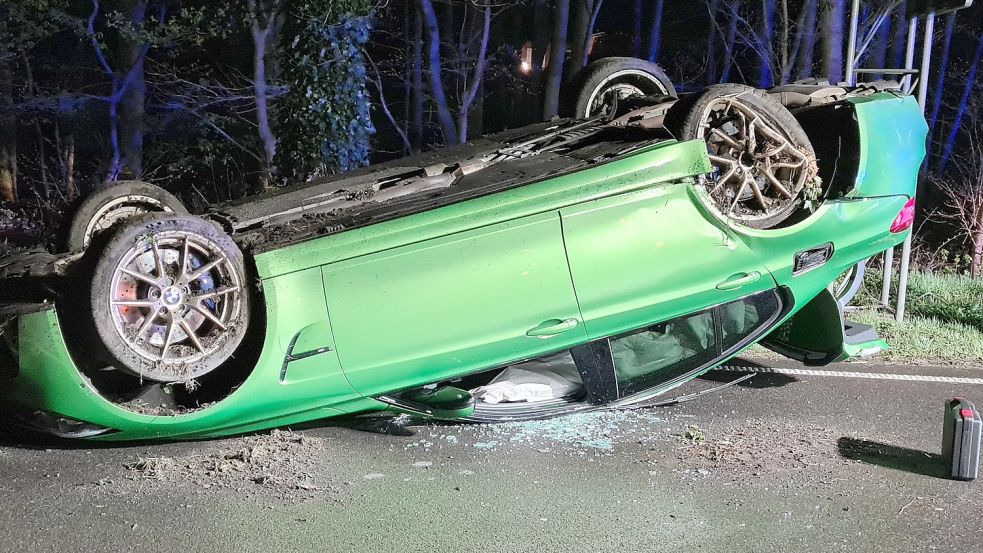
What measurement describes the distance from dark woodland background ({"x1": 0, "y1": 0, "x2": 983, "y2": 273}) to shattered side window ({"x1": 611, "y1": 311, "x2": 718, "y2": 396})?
15.9ft

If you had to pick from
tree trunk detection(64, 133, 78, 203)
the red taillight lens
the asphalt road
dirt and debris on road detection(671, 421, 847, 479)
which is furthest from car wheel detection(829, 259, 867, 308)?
tree trunk detection(64, 133, 78, 203)

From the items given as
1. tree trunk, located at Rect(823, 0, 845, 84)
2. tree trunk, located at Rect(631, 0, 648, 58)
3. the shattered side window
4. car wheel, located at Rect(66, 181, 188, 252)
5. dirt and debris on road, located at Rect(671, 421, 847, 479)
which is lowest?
dirt and debris on road, located at Rect(671, 421, 847, 479)

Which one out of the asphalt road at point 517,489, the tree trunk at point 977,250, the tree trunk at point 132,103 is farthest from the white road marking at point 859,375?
the tree trunk at point 132,103

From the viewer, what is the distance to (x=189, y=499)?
359 centimetres

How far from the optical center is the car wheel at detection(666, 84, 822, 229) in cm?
451

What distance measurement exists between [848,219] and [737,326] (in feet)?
3.02

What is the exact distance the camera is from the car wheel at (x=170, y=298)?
11.3 feet

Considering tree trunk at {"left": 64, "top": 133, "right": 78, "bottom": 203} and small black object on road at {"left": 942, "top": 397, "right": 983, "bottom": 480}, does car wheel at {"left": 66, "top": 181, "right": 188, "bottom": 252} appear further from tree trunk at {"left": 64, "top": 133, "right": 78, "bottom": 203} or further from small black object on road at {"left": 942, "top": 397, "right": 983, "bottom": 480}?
tree trunk at {"left": 64, "top": 133, "right": 78, "bottom": 203}

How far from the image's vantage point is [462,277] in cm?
387

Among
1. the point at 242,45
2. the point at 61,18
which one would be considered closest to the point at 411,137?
the point at 242,45

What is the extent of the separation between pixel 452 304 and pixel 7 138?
49.9 ft

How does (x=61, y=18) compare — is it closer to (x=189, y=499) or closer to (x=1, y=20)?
(x=1, y=20)

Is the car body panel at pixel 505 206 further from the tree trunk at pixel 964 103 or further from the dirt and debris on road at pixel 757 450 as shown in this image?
the tree trunk at pixel 964 103

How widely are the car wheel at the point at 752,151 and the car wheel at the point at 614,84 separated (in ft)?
3.54
